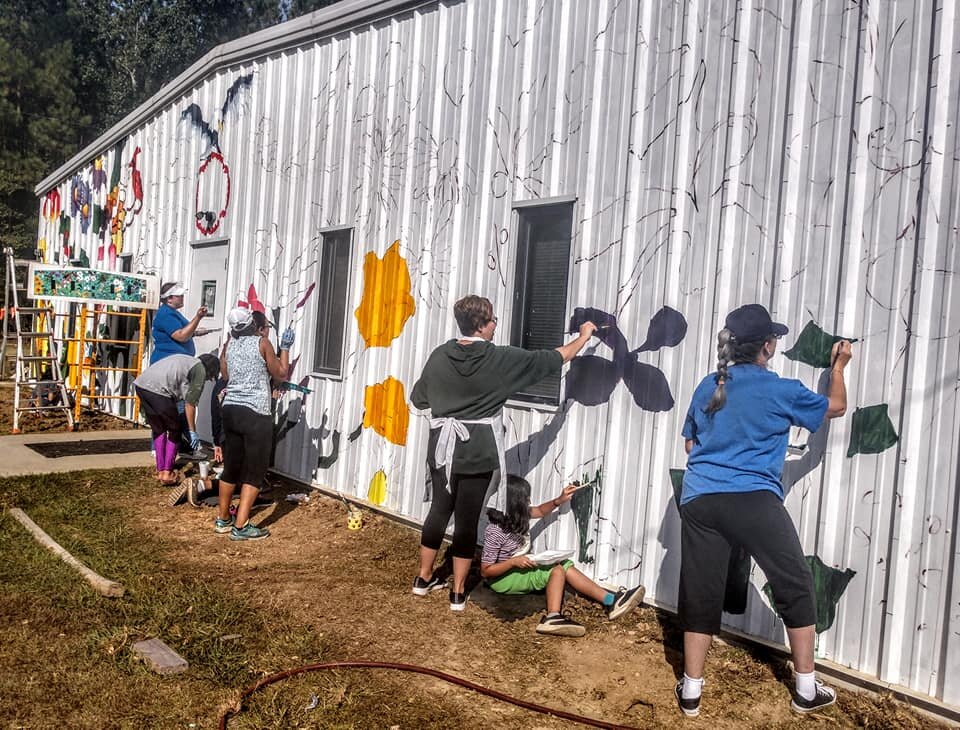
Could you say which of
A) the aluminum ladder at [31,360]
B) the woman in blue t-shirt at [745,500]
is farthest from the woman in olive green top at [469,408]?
the aluminum ladder at [31,360]

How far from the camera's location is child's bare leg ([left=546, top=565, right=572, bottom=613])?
5020 millimetres

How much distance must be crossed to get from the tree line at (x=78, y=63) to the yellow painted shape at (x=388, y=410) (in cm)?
2750

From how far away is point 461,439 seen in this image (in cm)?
514

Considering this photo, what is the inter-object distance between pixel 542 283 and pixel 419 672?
298 cm

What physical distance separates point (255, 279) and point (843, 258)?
23.1ft

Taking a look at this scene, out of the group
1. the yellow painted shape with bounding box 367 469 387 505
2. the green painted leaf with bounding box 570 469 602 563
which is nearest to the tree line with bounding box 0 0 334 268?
the yellow painted shape with bounding box 367 469 387 505

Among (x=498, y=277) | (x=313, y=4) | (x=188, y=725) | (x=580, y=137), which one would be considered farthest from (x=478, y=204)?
(x=313, y=4)

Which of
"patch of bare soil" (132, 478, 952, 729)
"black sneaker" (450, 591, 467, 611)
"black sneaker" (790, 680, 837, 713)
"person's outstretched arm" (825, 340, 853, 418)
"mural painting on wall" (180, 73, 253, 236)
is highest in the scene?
"mural painting on wall" (180, 73, 253, 236)

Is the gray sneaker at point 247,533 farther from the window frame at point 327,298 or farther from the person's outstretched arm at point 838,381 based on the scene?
the person's outstretched arm at point 838,381

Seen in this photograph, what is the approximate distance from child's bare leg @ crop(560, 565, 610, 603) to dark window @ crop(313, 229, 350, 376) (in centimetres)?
396

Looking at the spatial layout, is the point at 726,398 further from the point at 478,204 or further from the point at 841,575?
the point at 478,204

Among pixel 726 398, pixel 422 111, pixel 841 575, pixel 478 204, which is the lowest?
pixel 841 575

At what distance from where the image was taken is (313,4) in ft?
127

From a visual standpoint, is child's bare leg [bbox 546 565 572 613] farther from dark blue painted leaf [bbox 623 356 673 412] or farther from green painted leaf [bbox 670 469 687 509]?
dark blue painted leaf [bbox 623 356 673 412]
